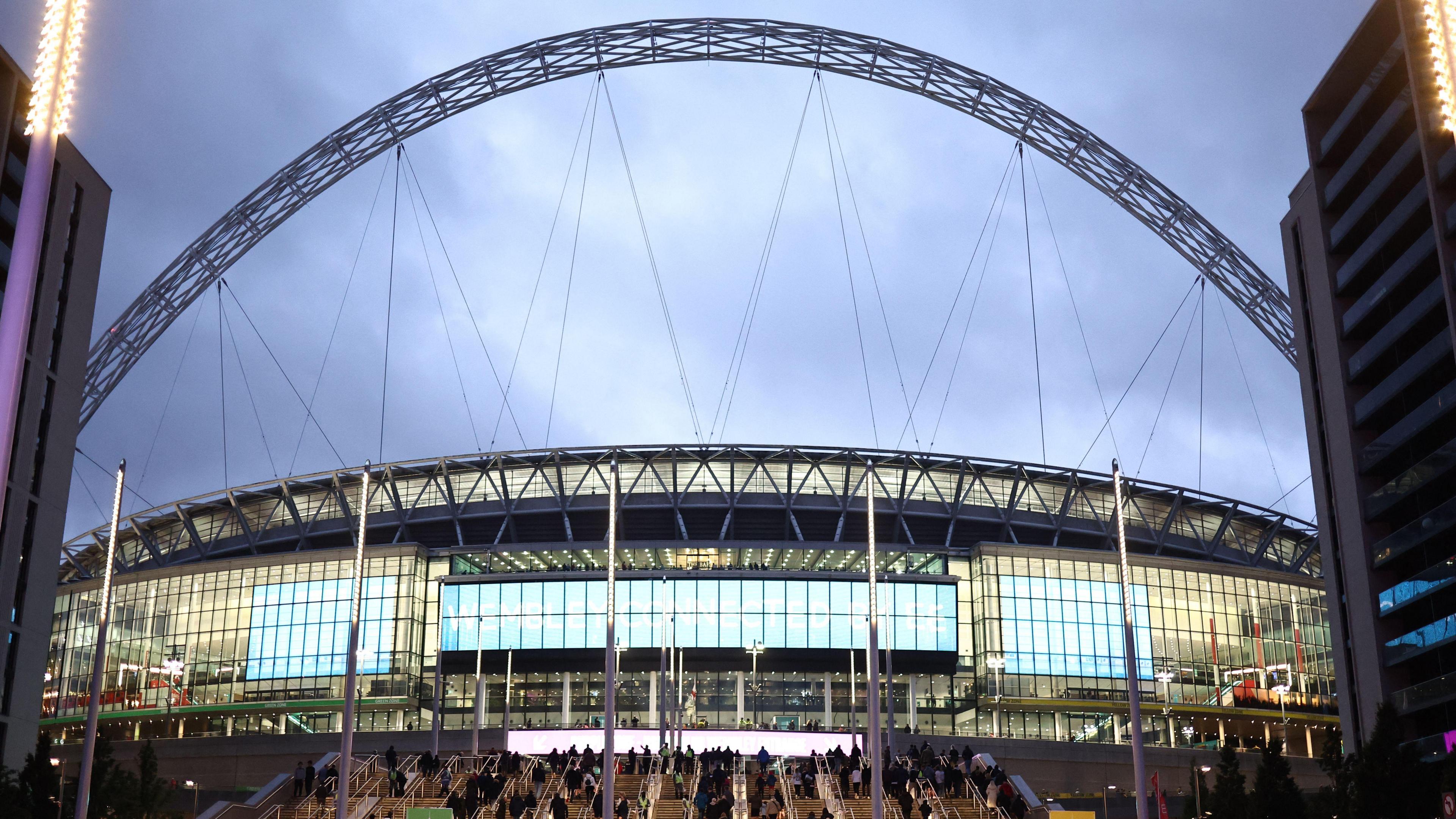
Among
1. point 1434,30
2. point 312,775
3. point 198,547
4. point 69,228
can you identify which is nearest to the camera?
point 1434,30

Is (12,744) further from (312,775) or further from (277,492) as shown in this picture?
(277,492)

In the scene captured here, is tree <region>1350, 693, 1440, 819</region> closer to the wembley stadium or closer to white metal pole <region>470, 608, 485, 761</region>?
the wembley stadium

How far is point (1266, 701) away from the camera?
91.1 m

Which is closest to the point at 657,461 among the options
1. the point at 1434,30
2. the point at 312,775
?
the point at 312,775

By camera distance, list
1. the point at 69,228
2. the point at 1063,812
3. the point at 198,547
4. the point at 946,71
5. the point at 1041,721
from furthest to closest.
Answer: the point at 198,547
the point at 1041,721
the point at 946,71
the point at 69,228
the point at 1063,812

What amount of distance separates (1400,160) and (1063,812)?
123 feet

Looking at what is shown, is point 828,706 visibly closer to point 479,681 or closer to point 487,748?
point 479,681

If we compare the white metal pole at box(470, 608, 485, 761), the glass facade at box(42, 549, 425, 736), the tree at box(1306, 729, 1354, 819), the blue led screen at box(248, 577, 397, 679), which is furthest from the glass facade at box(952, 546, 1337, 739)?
the blue led screen at box(248, 577, 397, 679)

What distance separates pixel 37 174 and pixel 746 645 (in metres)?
81.8

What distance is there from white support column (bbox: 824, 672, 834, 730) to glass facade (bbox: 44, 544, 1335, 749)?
261 mm

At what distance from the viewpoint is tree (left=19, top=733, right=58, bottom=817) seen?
1660 inches

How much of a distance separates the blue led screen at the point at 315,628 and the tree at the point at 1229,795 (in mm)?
57883

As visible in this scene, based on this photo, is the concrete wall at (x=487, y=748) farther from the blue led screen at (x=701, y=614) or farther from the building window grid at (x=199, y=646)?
the blue led screen at (x=701, y=614)

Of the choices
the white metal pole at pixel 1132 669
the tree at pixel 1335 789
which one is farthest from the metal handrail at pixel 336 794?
the tree at pixel 1335 789
